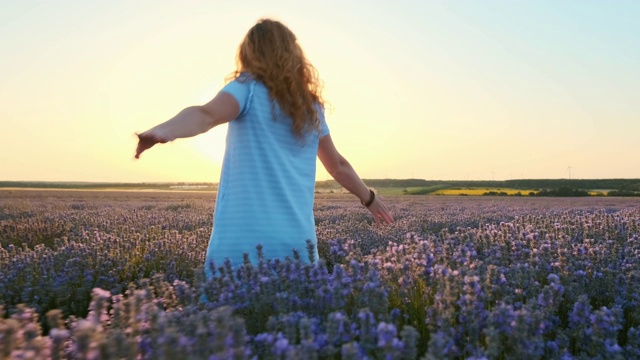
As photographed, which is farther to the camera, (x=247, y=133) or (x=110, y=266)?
(x=110, y=266)

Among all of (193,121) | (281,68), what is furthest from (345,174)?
(193,121)

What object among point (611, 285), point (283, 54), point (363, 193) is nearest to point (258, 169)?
point (283, 54)

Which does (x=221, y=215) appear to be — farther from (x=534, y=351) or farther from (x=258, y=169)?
(x=534, y=351)

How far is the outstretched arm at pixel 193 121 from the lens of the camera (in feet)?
7.96

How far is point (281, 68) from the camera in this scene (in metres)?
3.10

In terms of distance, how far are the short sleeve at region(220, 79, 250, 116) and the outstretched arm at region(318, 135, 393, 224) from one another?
834 mm

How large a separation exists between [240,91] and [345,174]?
3.63ft

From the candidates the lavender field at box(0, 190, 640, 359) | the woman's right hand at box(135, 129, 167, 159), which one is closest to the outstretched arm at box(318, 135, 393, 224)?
the lavender field at box(0, 190, 640, 359)

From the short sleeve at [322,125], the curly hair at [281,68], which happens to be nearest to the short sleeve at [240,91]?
the curly hair at [281,68]

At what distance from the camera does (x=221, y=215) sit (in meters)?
3.08

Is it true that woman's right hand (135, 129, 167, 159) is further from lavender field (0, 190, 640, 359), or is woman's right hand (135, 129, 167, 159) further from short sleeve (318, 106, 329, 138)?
short sleeve (318, 106, 329, 138)

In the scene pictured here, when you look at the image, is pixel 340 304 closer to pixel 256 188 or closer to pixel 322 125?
pixel 256 188

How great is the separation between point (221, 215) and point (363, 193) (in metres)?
1.11

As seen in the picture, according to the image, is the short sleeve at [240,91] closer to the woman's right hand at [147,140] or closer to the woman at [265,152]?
the woman at [265,152]
